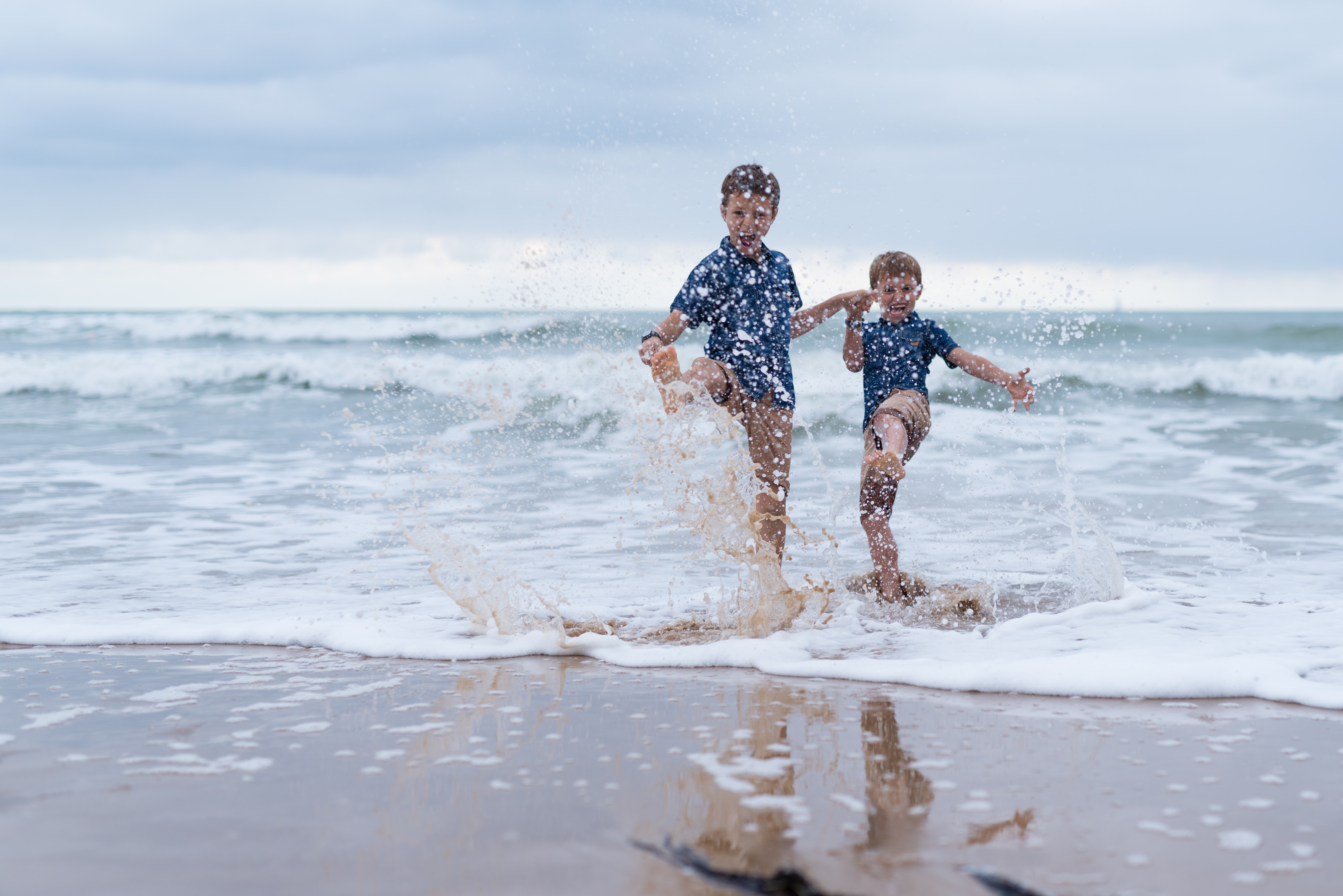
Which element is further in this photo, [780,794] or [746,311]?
[746,311]

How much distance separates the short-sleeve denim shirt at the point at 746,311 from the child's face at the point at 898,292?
384 mm

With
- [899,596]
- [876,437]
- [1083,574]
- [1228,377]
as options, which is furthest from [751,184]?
[1228,377]

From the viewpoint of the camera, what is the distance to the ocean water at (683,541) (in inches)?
154

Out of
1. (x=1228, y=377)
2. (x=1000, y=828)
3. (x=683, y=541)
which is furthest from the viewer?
(x=1228, y=377)

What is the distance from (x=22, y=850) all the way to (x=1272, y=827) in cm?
260

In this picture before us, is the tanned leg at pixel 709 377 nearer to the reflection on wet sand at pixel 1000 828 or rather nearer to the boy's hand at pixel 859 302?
the boy's hand at pixel 859 302

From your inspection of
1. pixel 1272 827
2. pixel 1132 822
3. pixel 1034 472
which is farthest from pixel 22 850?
pixel 1034 472

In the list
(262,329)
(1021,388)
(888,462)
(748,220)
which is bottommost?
(888,462)

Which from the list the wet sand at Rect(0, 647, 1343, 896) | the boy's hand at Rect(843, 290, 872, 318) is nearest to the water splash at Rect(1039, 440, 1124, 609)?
the boy's hand at Rect(843, 290, 872, 318)

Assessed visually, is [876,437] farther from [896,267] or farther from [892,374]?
[896,267]

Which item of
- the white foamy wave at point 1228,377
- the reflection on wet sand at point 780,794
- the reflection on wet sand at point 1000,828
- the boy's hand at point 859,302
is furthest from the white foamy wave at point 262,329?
the reflection on wet sand at point 1000,828

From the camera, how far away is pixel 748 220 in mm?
4152

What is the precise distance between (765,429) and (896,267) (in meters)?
0.86

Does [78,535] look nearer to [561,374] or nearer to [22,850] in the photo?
[22,850]
